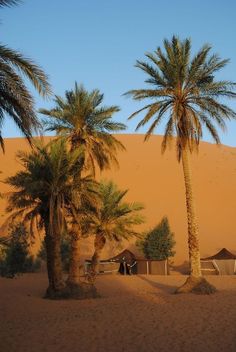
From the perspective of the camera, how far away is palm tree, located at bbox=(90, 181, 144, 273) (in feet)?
78.5

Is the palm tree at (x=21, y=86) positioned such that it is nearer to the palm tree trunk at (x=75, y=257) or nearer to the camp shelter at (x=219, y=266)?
the palm tree trunk at (x=75, y=257)

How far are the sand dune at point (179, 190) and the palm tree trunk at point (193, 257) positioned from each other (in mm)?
20295

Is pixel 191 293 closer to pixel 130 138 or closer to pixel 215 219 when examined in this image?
pixel 215 219

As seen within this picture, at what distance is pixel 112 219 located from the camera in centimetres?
2425

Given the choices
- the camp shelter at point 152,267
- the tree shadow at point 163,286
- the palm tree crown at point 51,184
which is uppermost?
the palm tree crown at point 51,184

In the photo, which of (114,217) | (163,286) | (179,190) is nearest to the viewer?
(114,217)

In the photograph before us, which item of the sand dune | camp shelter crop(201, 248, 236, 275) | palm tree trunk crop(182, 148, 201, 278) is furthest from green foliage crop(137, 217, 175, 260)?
palm tree trunk crop(182, 148, 201, 278)

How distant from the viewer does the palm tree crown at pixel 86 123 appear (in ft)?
76.5

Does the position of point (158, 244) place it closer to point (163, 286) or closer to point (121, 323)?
point (163, 286)

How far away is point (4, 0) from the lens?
9.51m

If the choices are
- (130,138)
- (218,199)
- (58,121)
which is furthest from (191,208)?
(130,138)

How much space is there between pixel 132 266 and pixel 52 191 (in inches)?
686

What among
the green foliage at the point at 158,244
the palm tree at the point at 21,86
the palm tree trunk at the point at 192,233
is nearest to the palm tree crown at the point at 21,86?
the palm tree at the point at 21,86

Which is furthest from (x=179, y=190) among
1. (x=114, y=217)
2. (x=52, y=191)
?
(x=52, y=191)
